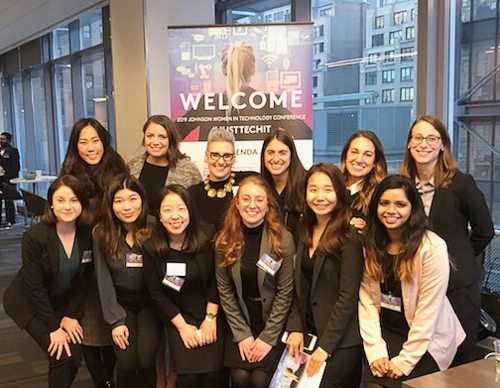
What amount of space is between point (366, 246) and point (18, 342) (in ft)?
10.0

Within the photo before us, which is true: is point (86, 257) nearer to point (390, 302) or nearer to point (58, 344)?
point (58, 344)

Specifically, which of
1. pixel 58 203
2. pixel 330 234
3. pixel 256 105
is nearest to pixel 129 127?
pixel 256 105

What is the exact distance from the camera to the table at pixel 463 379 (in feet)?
5.47

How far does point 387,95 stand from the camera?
4.20 meters

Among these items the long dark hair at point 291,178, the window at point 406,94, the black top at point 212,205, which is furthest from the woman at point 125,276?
the window at point 406,94

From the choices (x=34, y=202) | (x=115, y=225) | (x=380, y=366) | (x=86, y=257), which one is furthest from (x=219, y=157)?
(x=34, y=202)

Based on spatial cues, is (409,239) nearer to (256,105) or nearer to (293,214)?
(293,214)

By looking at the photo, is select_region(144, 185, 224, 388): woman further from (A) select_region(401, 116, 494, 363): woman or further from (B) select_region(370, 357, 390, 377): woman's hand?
A: (A) select_region(401, 116, 494, 363): woman

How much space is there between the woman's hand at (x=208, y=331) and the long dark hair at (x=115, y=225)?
53 centimetres

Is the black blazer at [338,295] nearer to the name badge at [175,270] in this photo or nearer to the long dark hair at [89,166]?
the name badge at [175,270]

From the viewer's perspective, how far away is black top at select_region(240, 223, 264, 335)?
250 cm

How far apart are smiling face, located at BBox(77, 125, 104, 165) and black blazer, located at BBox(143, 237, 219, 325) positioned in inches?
26.7

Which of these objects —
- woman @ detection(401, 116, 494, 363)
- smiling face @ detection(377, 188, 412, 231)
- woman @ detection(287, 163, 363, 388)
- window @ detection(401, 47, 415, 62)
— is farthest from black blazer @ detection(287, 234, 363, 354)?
window @ detection(401, 47, 415, 62)

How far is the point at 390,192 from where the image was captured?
7.13 feet
